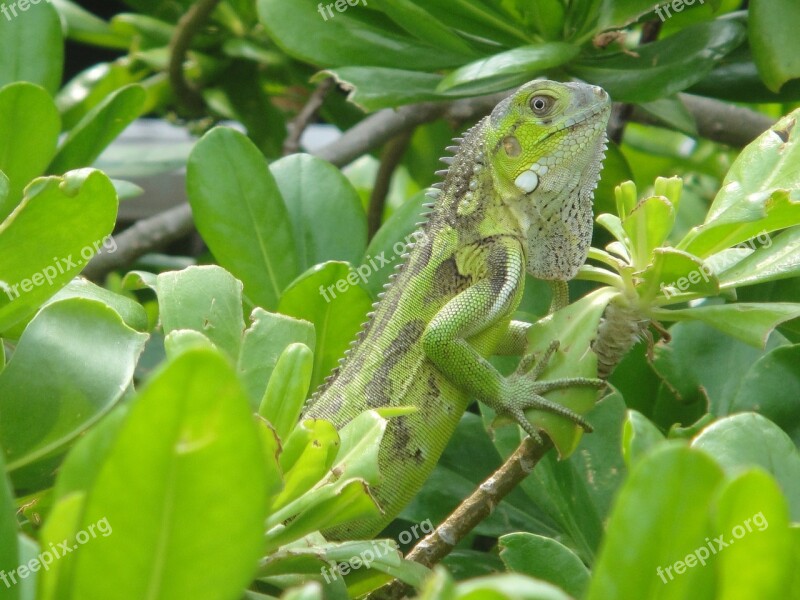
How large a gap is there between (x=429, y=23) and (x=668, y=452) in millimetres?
1637

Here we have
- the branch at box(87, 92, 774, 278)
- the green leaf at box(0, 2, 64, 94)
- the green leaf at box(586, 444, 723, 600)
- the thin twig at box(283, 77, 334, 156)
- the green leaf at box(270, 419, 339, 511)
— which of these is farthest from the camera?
the thin twig at box(283, 77, 334, 156)

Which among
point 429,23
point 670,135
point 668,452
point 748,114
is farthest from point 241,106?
point 668,452

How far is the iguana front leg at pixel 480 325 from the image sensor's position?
2.12 metres

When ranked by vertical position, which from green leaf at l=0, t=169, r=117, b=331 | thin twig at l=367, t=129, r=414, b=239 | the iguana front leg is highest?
green leaf at l=0, t=169, r=117, b=331

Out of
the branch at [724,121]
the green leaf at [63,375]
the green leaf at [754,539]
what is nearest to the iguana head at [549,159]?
the branch at [724,121]

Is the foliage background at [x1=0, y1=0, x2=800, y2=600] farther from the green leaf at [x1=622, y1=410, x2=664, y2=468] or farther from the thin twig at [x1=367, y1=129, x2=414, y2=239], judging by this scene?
the thin twig at [x1=367, y1=129, x2=414, y2=239]

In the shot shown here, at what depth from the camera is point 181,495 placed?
2.80 feet

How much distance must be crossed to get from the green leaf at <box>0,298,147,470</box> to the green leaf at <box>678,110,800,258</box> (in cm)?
97

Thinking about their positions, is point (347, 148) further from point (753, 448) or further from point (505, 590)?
point (505, 590)

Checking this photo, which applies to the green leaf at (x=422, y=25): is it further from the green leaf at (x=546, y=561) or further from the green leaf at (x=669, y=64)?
the green leaf at (x=546, y=561)

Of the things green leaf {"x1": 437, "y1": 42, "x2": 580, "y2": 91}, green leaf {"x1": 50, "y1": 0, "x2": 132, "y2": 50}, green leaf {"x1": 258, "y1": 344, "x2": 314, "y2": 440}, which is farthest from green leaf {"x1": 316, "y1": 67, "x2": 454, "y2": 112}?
green leaf {"x1": 50, "y1": 0, "x2": 132, "y2": 50}

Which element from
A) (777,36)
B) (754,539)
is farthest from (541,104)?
(754,539)

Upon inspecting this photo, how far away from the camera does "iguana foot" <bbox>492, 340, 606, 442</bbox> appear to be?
172 cm

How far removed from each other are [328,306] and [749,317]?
2.77 feet
